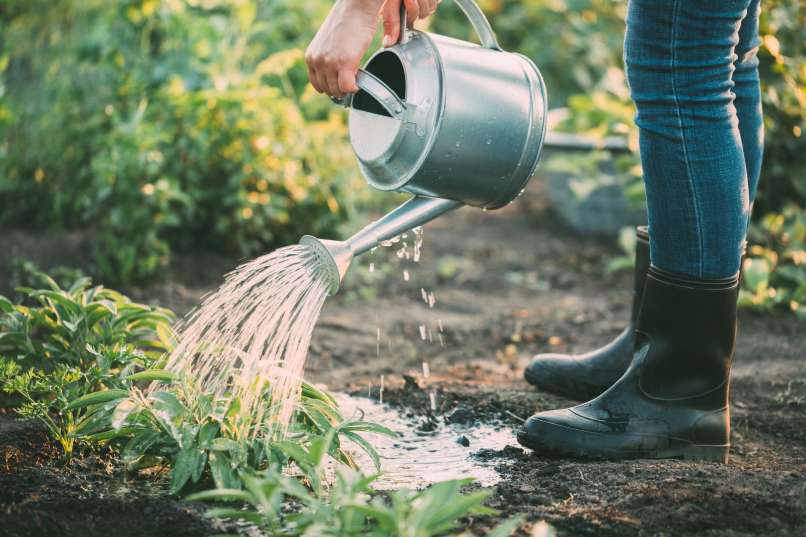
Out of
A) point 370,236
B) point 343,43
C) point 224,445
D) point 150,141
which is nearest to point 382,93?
point 343,43

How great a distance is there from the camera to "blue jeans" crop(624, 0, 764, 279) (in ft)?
5.72

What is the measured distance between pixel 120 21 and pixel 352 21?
2.21m

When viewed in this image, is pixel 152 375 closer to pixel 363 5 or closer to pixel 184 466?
pixel 184 466

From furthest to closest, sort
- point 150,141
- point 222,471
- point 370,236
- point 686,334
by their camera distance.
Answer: point 150,141 < point 686,334 < point 370,236 < point 222,471

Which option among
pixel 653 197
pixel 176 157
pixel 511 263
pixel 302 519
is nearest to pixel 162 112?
pixel 176 157

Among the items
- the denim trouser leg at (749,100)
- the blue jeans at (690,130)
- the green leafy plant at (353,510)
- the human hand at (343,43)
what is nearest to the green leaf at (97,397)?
the green leafy plant at (353,510)

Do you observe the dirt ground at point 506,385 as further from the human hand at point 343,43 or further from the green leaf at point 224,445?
the human hand at point 343,43

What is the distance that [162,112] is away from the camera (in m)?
3.39

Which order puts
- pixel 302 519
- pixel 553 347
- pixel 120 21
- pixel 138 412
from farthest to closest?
pixel 120 21, pixel 553 347, pixel 138 412, pixel 302 519

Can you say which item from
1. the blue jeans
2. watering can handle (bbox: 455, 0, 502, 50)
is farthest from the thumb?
the blue jeans

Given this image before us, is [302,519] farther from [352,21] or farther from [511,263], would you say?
[511,263]

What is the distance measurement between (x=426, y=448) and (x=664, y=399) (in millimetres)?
516

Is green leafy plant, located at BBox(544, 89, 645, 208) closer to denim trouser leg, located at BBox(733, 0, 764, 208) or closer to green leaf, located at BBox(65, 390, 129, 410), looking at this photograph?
denim trouser leg, located at BBox(733, 0, 764, 208)

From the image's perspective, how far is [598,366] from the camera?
7.70 ft
